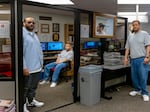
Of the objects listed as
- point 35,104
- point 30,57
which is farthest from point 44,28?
point 30,57

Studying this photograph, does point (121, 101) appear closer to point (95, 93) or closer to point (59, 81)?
point (95, 93)

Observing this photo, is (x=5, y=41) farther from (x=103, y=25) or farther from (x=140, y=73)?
(x=140, y=73)

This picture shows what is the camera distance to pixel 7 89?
3152 millimetres

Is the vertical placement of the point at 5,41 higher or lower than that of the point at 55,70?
higher

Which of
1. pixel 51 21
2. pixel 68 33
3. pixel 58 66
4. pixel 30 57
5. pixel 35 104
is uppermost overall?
pixel 51 21

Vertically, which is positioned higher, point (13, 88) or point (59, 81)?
point (13, 88)

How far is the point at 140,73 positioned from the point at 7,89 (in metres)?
2.47

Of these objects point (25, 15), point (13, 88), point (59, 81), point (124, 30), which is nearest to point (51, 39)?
point (25, 15)

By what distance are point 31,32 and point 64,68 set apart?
251 cm

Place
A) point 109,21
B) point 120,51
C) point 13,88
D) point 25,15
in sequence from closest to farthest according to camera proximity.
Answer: point 13,88, point 109,21, point 120,51, point 25,15

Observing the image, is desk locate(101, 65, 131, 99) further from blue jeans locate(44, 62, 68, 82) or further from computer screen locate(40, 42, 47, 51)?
computer screen locate(40, 42, 47, 51)

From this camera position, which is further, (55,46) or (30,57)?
(55,46)

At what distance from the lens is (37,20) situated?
7.26 meters

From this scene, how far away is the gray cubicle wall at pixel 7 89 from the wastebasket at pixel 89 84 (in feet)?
4.23
